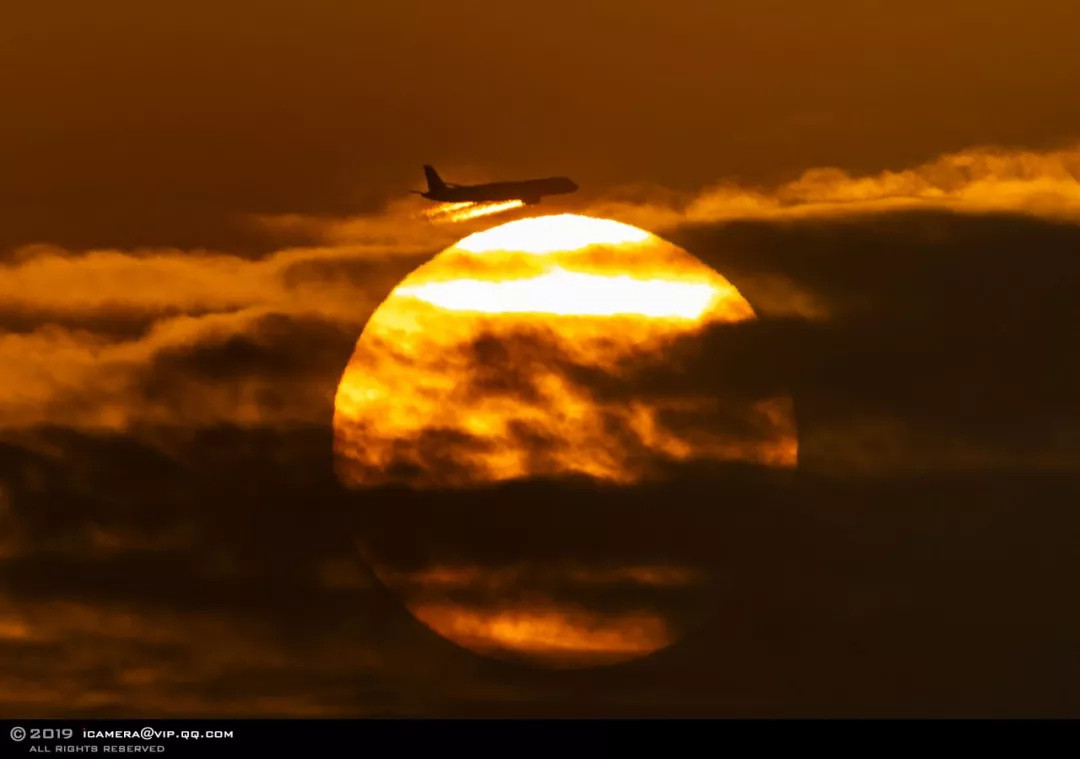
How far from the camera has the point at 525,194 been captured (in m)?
124
